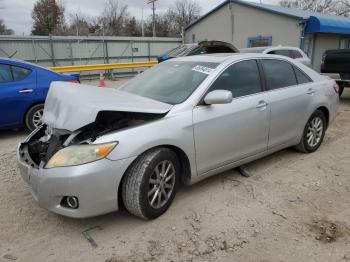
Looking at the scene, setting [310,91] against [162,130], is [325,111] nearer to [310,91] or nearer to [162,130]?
[310,91]

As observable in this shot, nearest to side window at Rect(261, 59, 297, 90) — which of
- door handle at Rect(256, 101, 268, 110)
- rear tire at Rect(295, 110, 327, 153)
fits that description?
door handle at Rect(256, 101, 268, 110)

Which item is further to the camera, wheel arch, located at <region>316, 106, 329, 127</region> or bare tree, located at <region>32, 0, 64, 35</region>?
bare tree, located at <region>32, 0, 64, 35</region>

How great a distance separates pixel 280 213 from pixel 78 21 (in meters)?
54.8

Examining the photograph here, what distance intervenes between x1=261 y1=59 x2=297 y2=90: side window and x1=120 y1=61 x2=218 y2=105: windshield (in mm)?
884

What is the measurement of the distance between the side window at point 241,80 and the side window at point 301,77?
35.7 inches

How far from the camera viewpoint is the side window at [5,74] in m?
5.99

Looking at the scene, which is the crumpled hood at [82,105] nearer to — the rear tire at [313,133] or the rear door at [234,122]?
the rear door at [234,122]

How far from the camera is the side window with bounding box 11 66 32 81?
20.2 feet

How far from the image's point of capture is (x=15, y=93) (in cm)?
599

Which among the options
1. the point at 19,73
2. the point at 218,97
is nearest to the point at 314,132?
the point at 218,97

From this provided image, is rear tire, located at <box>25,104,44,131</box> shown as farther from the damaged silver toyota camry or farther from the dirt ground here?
the damaged silver toyota camry

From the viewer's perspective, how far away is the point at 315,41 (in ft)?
60.4

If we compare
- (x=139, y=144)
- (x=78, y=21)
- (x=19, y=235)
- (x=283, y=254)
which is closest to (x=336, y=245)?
(x=283, y=254)

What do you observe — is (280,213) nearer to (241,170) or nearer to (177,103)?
(241,170)
